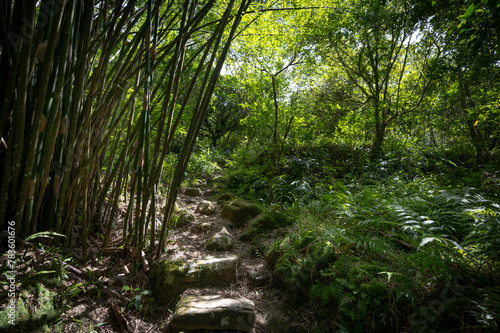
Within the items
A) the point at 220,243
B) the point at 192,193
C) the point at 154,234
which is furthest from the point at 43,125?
the point at 192,193

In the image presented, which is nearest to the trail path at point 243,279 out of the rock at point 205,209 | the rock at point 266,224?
the rock at point 266,224

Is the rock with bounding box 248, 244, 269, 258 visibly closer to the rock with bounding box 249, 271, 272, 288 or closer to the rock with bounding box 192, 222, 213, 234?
the rock with bounding box 249, 271, 272, 288

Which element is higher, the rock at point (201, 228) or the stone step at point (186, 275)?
the rock at point (201, 228)

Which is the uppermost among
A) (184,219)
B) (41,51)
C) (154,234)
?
(41,51)

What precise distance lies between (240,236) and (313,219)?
0.76m

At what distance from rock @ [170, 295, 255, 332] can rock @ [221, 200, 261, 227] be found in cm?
131

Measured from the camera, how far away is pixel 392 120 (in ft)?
17.3

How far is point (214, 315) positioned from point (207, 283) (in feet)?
1.11

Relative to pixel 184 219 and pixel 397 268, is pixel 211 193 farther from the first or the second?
pixel 397 268

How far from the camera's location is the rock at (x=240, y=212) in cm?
265

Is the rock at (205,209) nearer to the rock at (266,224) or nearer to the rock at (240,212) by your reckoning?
the rock at (240,212)

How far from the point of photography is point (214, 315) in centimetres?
124

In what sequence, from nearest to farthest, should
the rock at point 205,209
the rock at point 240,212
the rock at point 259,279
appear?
the rock at point 259,279
the rock at point 240,212
the rock at point 205,209

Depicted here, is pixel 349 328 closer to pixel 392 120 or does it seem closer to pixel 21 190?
pixel 21 190
